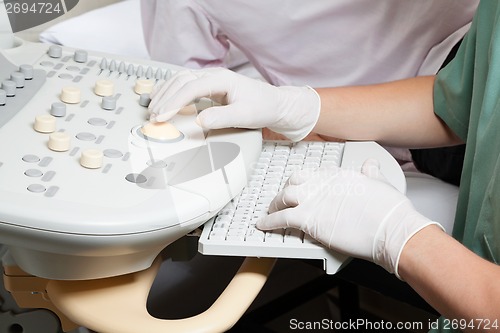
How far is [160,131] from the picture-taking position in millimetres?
936

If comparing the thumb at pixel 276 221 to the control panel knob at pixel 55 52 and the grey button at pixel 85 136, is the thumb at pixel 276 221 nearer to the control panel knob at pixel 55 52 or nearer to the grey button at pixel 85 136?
the grey button at pixel 85 136

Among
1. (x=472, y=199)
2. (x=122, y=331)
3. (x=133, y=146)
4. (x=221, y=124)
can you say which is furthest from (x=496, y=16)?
(x=122, y=331)

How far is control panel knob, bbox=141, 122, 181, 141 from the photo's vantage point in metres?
0.93

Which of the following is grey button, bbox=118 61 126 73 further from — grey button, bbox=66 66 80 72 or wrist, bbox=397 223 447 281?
wrist, bbox=397 223 447 281

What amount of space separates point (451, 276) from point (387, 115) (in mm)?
370

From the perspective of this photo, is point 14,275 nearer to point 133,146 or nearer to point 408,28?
point 133,146

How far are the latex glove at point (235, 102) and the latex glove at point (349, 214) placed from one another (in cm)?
12

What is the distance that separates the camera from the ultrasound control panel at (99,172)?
0.76 m

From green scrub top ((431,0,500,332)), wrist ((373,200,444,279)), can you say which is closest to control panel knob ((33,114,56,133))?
wrist ((373,200,444,279))

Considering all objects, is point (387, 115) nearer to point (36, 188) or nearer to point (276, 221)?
point (276, 221)

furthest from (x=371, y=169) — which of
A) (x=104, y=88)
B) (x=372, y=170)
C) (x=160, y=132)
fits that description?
(x=104, y=88)

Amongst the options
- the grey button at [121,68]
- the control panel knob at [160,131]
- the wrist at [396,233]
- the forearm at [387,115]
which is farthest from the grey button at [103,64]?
the wrist at [396,233]

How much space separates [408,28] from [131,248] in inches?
35.6

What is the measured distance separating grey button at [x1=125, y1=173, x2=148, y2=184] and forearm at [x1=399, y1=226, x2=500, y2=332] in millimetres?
333
